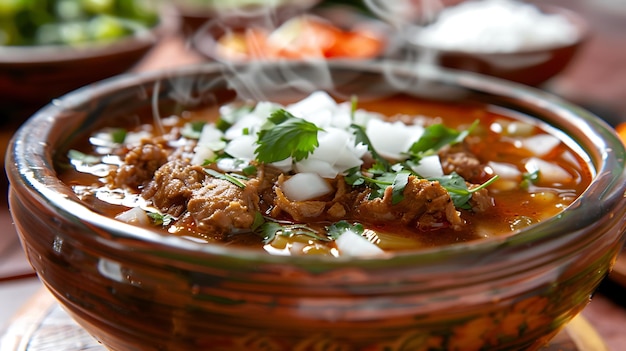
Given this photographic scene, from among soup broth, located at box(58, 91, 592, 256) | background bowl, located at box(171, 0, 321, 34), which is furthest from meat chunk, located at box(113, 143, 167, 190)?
background bowl, located at box(171, 0, 321, 34)

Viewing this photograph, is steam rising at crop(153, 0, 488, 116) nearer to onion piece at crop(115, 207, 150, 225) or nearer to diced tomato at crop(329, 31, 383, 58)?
onion piece at crop(115, 207, 150, 225)

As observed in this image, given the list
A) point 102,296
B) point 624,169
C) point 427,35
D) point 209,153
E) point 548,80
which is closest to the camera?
point 102,296

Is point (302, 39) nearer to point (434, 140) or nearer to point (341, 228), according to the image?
point (434, 140)

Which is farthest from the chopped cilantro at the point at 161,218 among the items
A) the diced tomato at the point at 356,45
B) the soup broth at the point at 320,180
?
the diced tomato at the point at 356,45

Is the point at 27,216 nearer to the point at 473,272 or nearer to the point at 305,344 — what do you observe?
the point at 305,344

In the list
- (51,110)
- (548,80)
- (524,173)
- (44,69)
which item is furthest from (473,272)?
(548,80)

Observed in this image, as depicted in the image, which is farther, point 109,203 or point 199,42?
point 199,42

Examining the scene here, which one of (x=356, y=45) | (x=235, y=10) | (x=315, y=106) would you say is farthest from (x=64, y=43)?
A: (x=315, y=106)
